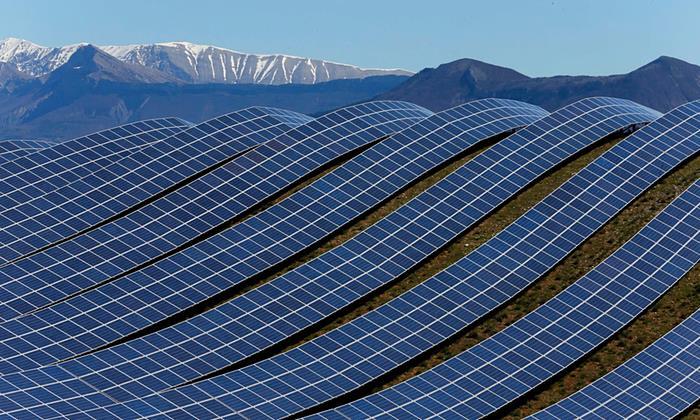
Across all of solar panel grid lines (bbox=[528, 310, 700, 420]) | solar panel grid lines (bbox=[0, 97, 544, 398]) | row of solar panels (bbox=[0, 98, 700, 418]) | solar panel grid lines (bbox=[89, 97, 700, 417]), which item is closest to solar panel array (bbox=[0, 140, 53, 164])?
row of solar panels (bbox=[0, 98, 700, 418])

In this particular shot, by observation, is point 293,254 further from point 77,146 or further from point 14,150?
point 14,150

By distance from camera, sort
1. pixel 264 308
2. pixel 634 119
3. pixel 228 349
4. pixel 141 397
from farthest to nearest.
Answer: pixel 634 119, pixel 264 308, pixel 228 349, pixel 141 397

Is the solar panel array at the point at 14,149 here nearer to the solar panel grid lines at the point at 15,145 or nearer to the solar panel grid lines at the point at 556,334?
the solar panel grid lines at the point at 15,145

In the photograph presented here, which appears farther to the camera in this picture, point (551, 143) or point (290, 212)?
point (551, 143)

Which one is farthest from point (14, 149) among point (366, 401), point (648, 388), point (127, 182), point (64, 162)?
point (648, 388)

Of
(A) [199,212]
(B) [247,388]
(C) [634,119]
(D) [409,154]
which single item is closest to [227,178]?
(A) [199,212]

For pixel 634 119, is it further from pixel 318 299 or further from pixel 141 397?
pixel 141 397

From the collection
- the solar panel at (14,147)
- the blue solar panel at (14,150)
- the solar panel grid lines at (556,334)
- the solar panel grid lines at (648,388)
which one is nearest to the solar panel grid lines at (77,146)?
the blue solar panel at (14,150)
